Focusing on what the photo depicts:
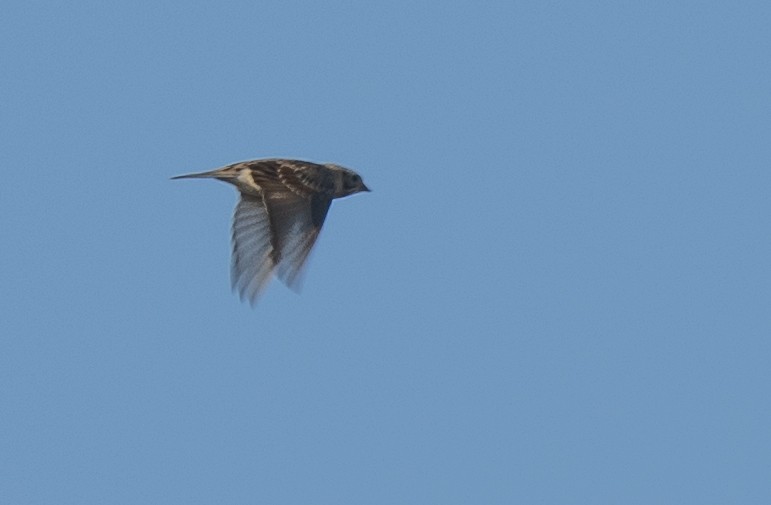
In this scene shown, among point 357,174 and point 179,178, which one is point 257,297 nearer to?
point 179,178

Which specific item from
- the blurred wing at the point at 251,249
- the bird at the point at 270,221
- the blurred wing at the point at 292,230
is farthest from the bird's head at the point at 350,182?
the blurred wing at the point at 251,249

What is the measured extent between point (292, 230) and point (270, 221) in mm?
220

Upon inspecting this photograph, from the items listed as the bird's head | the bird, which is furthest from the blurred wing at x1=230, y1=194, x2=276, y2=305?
the bird's head

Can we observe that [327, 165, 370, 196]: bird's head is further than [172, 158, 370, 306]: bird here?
Yes

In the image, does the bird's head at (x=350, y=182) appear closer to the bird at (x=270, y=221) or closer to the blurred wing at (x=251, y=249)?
the bird at (x=270, y=221)

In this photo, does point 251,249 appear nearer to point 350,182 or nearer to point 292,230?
point 292,230

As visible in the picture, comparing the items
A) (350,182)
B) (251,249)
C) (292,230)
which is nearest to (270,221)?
(292,230)

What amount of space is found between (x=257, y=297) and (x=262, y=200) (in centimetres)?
97

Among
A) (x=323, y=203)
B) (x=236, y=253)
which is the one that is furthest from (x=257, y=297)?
(x=323, y=203)

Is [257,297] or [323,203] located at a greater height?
[323,203]

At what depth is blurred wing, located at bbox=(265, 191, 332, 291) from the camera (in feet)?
51.3

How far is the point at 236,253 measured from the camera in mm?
15523

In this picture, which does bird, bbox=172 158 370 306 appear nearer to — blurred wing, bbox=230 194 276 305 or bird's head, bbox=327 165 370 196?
blurred wing, bbox=230 194 276 305

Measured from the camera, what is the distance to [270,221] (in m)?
15.8
